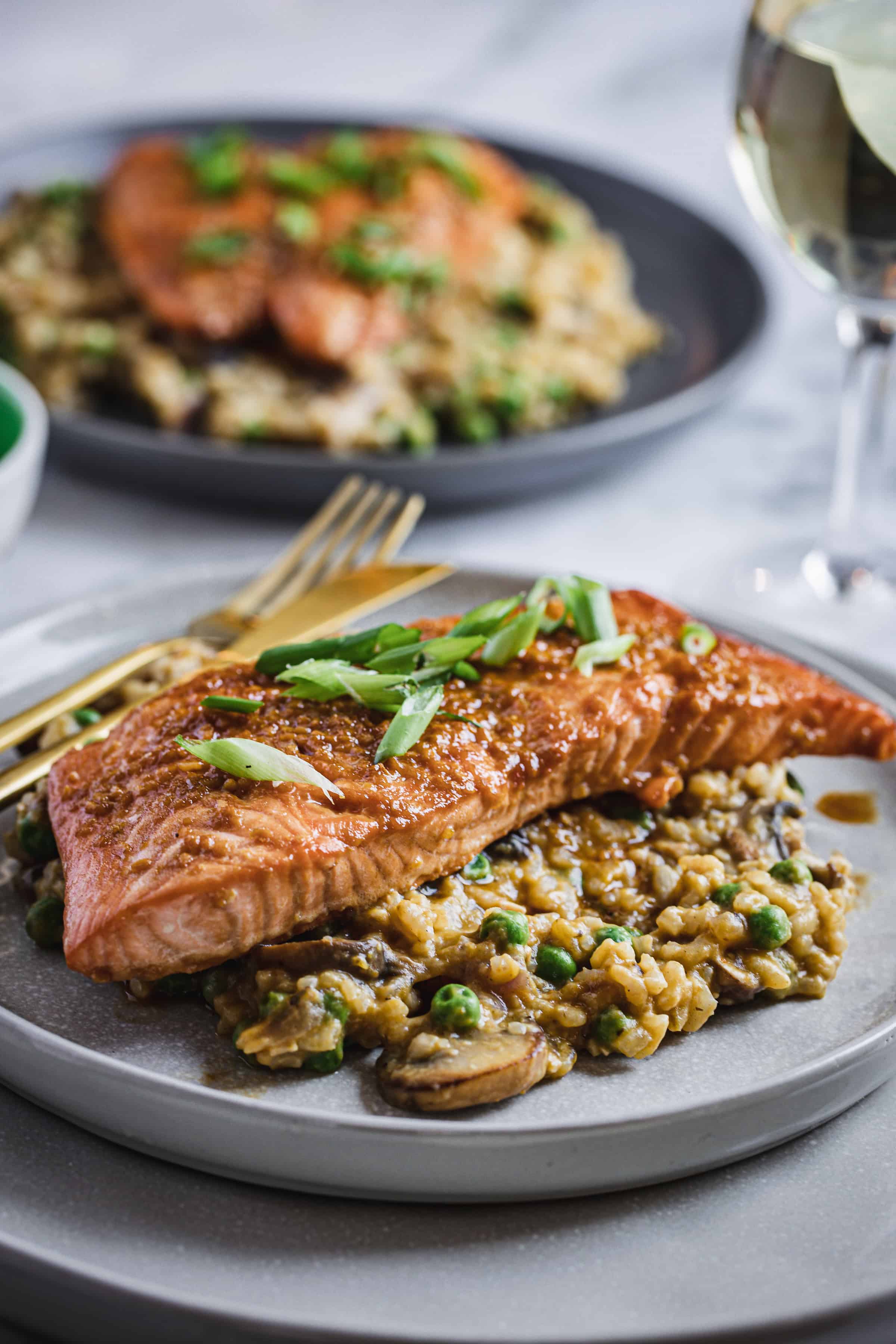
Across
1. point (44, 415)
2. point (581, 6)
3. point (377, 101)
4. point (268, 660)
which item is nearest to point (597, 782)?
point (268, 660)

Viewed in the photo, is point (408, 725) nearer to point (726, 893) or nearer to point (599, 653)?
point (599, 653)

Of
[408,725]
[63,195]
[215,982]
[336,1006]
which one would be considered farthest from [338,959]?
[63,195]

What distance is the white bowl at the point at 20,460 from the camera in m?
3.78

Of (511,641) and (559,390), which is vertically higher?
(511,641)

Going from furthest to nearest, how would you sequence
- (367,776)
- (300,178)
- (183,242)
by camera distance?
1. (300,178)
2. (183,242)
3. (367,776)

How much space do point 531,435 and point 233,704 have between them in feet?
8.17

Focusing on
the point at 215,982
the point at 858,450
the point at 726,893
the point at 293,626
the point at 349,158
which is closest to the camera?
the point at 215,982

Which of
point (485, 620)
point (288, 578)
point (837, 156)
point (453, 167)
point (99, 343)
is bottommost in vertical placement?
point (288, 578)

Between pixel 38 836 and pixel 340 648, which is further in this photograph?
pixel 340 648

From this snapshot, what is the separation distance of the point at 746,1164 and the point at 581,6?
8.76 meters

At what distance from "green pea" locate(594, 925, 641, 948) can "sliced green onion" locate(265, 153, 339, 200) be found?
12.5ft

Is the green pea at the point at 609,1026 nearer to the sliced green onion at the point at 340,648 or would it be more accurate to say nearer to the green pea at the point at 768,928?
the green pea at the point at 768,928

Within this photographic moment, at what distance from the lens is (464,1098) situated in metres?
2.14

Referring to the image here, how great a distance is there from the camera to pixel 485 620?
9.43ft
